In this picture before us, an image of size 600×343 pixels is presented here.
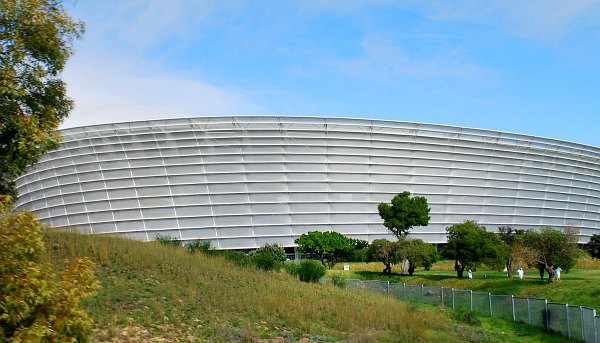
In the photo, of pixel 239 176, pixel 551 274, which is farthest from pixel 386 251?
pixel 239 176

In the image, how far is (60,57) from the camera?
10398 millimetres

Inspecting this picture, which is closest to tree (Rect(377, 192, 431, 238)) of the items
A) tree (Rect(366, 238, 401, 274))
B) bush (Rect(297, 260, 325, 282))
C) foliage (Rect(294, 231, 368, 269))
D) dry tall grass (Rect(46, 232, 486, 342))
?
tree (Rect(366, 238, 401, 274))

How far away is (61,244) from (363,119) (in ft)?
217

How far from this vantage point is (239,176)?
276 feet

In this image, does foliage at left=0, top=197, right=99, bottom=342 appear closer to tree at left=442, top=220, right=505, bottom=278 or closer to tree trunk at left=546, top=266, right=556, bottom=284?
tree trunk at left=546, top=266, right=556, bottom=284

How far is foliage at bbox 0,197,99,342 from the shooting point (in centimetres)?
736

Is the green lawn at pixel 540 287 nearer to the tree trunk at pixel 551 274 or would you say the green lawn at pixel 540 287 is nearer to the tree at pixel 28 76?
the tree trunk at pixel 551 274

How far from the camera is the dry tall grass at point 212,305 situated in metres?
16.4

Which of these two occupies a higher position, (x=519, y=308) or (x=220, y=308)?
(x=220, y=308)

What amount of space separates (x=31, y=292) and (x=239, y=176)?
252ft

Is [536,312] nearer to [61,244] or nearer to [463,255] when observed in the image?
[61,244]

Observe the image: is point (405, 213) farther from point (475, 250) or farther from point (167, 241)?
point (167, 241)

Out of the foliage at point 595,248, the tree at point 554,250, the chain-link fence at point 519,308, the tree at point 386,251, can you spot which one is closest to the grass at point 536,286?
the tree at point 554,250

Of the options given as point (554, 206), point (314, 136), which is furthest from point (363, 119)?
point (554, 206)
